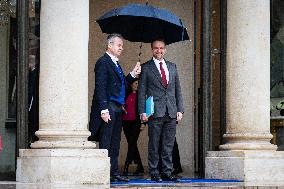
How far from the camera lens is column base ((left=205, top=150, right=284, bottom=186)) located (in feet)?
56.7

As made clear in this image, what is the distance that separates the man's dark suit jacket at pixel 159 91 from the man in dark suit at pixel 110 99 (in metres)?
0.50

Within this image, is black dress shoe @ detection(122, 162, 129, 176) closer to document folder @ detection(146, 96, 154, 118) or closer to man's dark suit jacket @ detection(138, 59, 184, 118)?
man's dark suit jacket @ detection(138, 59, 184, 118)

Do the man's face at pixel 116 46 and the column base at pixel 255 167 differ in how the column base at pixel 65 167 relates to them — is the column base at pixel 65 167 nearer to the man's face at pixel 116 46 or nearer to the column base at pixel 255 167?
the man's face at pixel 116 46

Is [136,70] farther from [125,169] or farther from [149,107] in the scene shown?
[125,169]

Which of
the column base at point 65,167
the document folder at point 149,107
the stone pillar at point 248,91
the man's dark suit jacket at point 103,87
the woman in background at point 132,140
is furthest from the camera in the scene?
the woman in background at point 132,140

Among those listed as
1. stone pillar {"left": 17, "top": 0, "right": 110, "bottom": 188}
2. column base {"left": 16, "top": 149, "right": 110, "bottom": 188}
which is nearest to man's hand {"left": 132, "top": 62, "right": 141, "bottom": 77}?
stone pillar {"left": 17, "top": 0, "right": 110, "bottom": 188}

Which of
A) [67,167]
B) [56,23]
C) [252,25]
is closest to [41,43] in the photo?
[56,23]

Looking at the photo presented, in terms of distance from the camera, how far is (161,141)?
659 inches

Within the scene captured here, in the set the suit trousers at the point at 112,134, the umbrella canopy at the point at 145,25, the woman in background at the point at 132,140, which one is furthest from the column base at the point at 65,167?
the woman in background at the point at 132,140

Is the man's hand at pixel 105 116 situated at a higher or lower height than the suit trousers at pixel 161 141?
higher

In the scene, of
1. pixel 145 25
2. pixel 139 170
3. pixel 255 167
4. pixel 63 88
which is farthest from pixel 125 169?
pixel 63 88

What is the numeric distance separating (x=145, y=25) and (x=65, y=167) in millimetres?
3028

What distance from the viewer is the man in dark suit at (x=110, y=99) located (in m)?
15.9

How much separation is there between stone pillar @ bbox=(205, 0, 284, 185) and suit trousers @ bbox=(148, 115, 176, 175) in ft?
4.82
